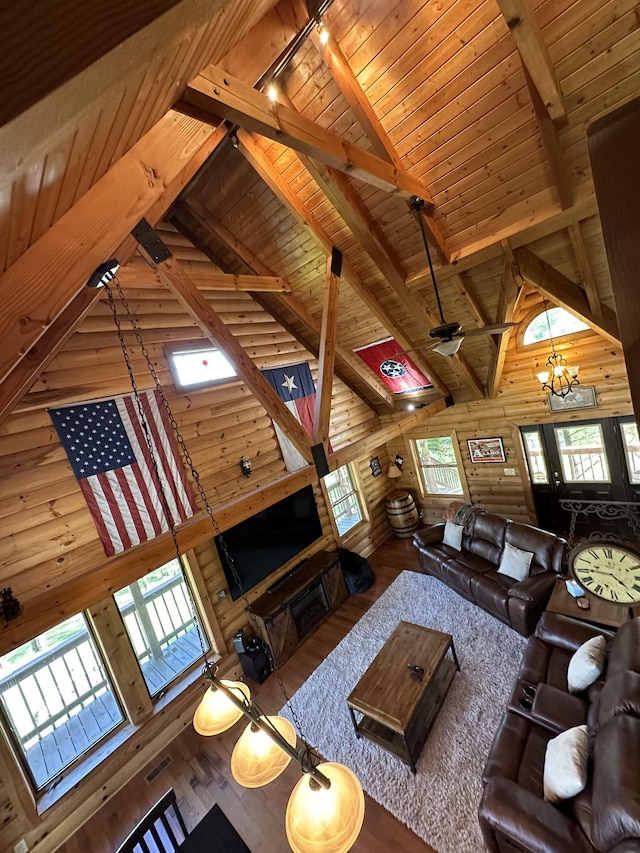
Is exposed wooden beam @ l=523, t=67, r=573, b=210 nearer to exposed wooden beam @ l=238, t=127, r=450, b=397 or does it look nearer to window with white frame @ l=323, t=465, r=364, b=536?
exposed wooden beam @ l=238, t=127, r=450, b=397

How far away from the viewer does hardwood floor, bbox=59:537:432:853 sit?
2.95m

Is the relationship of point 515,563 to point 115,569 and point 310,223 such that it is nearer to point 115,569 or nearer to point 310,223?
point 115,569

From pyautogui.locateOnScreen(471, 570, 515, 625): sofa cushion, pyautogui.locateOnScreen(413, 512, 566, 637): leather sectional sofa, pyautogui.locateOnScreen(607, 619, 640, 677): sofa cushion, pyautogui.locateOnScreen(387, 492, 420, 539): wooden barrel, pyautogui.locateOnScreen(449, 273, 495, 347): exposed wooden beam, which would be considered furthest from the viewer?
pyautogui.locateOnScreen(387, 492, 420, 539): wooden barrel

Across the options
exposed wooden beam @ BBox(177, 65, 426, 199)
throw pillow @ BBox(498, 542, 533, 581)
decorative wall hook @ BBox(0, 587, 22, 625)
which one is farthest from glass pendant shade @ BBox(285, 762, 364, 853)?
throw pillow @ BBox(498, 542, 533, 581)

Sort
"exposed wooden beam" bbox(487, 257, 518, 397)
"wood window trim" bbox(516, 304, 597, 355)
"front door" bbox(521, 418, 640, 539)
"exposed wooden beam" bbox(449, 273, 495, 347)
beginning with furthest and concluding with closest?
"front door" bbox(521, 418, 640, 539) < "wood window trim" bbox(516, 304, 597, 355) < "exposed wooden beam" bbox(449, 273, 495, 347) < "exposed wooden beam" bbox(487, 257, 518, 397)

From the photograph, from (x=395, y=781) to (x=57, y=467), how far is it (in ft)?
13.5

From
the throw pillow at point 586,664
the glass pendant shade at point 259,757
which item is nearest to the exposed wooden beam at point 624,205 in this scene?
the glass pendant shade at point 259,757

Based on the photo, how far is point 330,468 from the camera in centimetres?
404

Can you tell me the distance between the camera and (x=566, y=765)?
2395 mm

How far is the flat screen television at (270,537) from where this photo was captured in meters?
4.68

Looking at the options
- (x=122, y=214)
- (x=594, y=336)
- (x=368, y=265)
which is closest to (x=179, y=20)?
(x=122, y=214)

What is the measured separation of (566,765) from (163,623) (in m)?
4.51

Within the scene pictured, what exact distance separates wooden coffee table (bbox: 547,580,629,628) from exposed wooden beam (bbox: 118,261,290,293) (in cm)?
472

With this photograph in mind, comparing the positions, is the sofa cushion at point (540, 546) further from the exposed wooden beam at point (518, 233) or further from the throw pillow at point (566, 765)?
the exposed wooden beam at point (518, 233)
